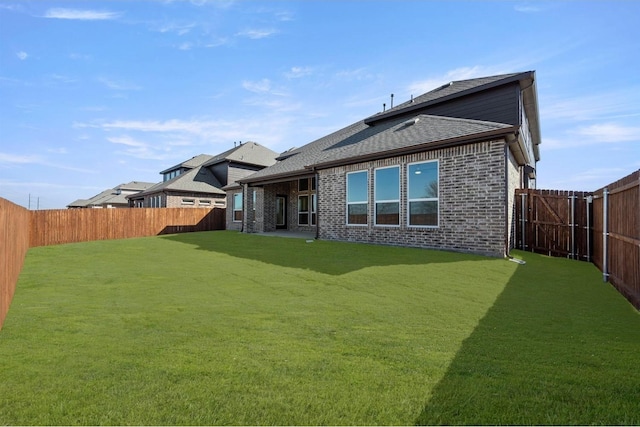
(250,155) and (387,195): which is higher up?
(250,155)

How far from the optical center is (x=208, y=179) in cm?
3038

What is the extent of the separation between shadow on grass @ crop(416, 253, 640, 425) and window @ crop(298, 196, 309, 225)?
47.1ft

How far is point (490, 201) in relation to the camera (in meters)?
8.83

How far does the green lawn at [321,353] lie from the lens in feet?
7.16

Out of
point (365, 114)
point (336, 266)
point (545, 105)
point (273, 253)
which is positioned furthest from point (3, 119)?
point (545, 105)

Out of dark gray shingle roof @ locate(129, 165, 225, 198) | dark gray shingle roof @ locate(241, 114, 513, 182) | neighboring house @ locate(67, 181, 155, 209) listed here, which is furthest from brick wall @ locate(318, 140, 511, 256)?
neighboring house @ locate(67, 181, 155, 209)

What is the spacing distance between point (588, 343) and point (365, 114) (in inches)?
779

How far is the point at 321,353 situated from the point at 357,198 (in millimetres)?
9690

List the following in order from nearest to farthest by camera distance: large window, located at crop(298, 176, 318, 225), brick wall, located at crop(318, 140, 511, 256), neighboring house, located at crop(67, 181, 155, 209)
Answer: brick wall, located at crop(318, 140, 511, 256) → large window, located at crop(298, 176, 318, 225) → neighboring house, located at crop(67, 181, 155, 209)

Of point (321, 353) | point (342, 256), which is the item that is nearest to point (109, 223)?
point (342, 256)

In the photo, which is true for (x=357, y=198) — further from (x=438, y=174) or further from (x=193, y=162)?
(x=193, y=162)

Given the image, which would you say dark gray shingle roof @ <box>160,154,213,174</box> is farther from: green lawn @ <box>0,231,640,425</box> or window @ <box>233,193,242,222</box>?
green lawn @ <box>0,231,640,425</box>

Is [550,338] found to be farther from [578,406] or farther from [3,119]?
[3,119]

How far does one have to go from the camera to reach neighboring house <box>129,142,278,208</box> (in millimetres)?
27578
